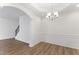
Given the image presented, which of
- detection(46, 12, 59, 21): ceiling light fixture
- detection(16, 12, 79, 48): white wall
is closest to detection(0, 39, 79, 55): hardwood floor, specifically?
detection(16, 12, 79, 48): white wall

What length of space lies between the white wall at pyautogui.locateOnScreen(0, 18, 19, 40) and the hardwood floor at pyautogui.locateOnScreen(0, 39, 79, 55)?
65 mm

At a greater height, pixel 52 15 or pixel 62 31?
pixel 52 15

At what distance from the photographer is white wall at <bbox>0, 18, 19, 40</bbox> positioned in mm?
1445

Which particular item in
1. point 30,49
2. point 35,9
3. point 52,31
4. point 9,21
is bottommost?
point 30,49

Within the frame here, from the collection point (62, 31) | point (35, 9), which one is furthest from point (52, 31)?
point (35, 9)

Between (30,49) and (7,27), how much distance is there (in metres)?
0.41

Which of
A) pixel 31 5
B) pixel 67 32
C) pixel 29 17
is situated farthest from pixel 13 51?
pixel 67 32

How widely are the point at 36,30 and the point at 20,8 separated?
1.15 ft

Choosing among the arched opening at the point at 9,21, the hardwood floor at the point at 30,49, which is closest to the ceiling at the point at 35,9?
the arched opening at the point at 9,21

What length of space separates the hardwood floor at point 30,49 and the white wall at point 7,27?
6 centimetres

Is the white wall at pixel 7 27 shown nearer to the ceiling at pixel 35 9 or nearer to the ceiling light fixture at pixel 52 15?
the ceiling at pixel 35 9

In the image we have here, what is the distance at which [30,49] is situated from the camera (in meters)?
1.46

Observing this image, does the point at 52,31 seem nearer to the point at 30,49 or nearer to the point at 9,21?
the point at 30,49

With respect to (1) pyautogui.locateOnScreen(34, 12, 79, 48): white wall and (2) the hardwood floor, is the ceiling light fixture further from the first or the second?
(2) the hardwood floor
